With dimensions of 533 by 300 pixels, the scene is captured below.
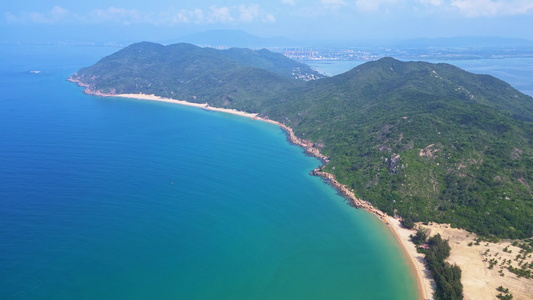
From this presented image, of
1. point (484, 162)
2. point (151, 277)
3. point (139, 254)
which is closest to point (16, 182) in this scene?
point (139, 254)

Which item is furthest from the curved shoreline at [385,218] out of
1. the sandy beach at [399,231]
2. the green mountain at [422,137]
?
the green mountain at [422,137]

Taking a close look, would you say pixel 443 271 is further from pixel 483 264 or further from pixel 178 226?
pixel 178 226

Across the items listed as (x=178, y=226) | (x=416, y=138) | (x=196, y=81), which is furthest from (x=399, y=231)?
(x=196, y=81)

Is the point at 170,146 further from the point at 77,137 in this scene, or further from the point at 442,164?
the point at 442,164

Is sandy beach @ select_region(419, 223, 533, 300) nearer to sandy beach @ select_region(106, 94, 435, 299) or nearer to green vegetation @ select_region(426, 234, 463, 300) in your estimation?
green vegetation @ select_region(426, 234, 463, 300)

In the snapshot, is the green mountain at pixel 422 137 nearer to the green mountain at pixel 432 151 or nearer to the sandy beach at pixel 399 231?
the green mountain at pixel 432 151

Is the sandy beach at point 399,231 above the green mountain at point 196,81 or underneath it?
underneath
